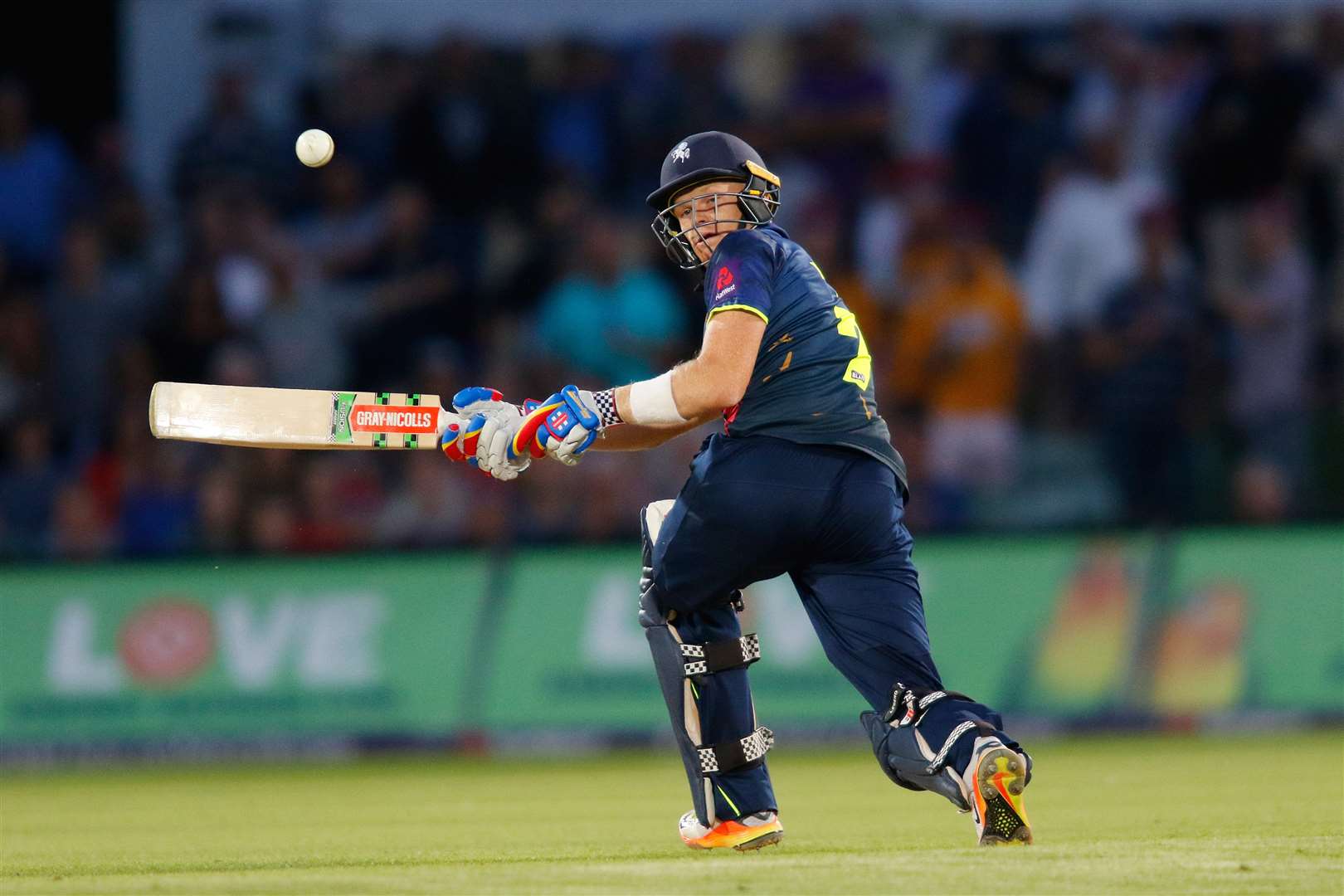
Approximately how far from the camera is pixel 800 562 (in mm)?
5777

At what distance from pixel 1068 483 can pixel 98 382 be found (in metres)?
6.59

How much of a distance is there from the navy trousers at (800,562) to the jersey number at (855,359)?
226 millimetres

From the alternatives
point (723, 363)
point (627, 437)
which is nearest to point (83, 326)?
point (627, 437)

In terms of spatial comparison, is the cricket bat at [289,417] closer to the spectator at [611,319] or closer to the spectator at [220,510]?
the spectator at [220,510]

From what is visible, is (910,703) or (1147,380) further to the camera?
(1147,380)

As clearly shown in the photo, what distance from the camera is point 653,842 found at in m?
6.25

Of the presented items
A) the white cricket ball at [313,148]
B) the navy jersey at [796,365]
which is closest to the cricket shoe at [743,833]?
the navy jersey at [796,365]

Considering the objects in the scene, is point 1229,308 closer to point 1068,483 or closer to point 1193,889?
point 1068,483

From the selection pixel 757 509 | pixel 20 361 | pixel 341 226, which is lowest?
pixel 757 509

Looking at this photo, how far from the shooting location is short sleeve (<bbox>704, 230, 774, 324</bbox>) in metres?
5.54

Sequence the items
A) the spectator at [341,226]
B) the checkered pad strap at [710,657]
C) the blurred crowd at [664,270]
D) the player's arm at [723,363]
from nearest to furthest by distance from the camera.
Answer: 1. the player's arm at [723,363]
2. the checkered pad strap at [710,657]
3. the blurred crowd at [664,270]
4. the spectator at [341,226]

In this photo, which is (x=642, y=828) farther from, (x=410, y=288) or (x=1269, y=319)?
(x=410, y=288)

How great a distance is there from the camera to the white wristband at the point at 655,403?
5.65 meters

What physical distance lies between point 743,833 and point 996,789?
2.67 feet
